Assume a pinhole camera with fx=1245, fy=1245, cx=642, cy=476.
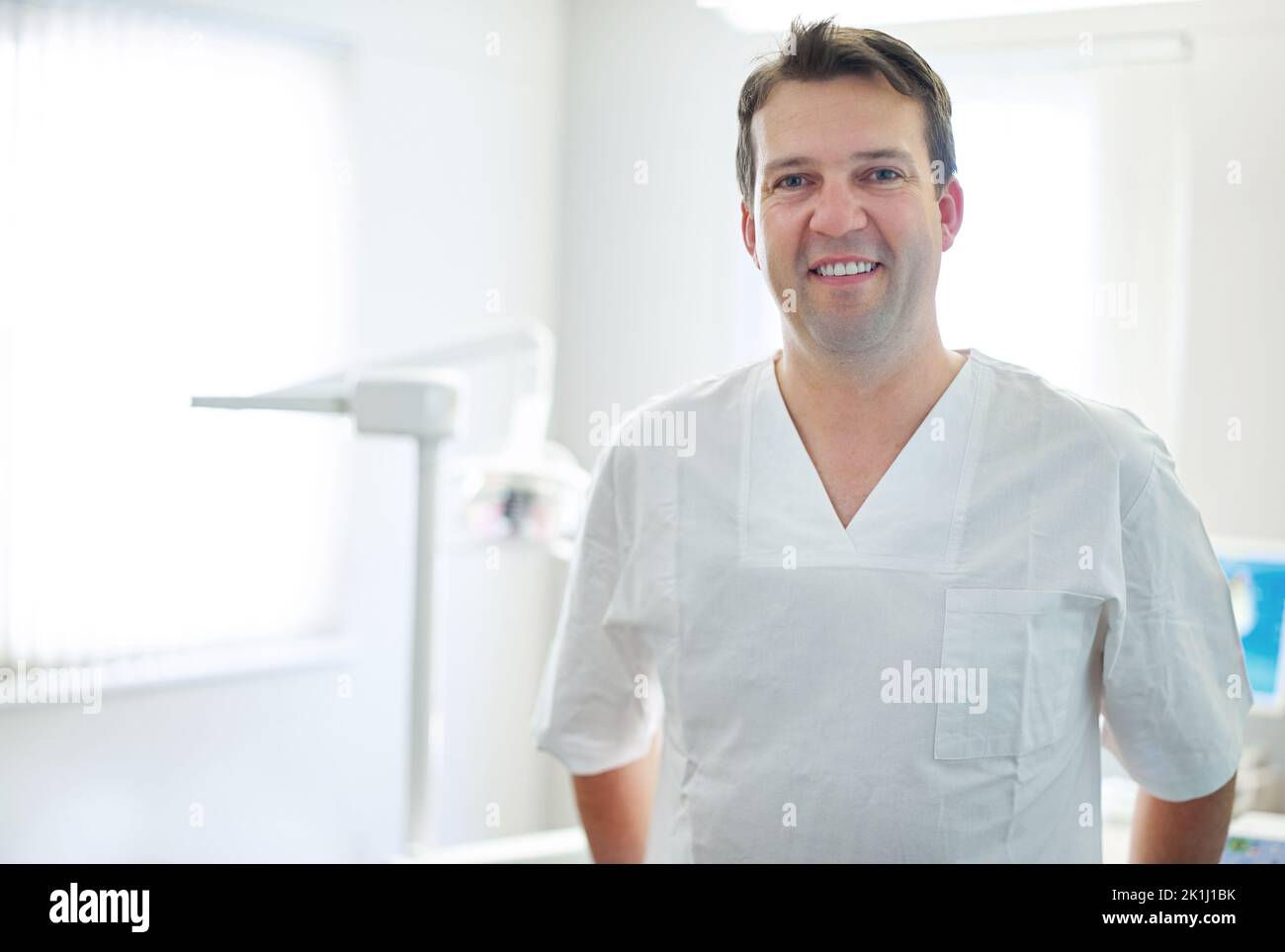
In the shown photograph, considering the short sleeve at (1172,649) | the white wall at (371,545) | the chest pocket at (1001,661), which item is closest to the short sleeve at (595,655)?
the chest pocket at (1001,661)

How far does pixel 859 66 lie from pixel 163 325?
74.6 inches

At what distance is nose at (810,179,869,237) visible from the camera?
1012 mm

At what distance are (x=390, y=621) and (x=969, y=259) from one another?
5.19 ft

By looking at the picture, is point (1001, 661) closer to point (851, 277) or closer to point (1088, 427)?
point (1088, 427)

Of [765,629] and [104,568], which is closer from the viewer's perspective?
[765,629]

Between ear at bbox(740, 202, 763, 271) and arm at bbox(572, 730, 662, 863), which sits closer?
ear at bbox(740, 202, 763, 271)

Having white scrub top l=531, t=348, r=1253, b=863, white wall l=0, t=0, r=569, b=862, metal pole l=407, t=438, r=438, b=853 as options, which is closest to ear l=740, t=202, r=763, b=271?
white scrub top l=531, t=348, r=1253, b=863

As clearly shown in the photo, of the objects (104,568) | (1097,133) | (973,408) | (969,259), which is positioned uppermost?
(1097,133)

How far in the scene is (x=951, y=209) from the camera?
111 cm

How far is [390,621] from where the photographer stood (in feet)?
9.82

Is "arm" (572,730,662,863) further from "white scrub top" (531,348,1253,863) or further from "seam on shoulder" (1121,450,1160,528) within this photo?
"seam on shoulder" (1121,450,1160,528)

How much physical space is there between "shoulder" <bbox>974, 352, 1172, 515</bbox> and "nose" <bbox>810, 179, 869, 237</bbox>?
0.21 meters
